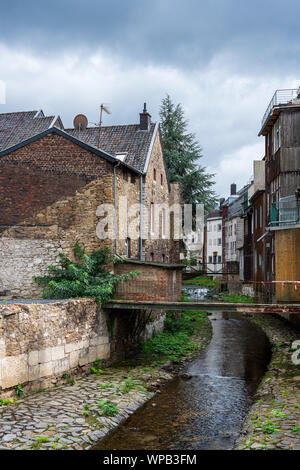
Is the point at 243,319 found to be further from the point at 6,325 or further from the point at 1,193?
the point at 6,325

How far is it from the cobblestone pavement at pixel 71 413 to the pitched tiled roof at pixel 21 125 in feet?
59.1

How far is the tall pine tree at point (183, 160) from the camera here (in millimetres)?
35312

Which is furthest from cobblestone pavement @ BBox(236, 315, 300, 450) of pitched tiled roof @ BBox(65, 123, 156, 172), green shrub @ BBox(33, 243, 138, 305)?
pitched tiled roof @ BBox(65, 123, 156, 172)

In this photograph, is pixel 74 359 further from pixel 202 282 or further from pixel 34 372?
pixel 202 282

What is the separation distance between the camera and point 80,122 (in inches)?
1084

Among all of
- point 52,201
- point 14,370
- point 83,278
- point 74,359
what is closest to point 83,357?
point 74,359

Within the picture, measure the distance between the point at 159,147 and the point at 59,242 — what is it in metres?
10.7

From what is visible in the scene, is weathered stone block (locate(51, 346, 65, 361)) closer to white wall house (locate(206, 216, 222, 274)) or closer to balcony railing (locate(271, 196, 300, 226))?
balcony railing (locate(271, 196, 300, 226))

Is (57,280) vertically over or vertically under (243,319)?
over

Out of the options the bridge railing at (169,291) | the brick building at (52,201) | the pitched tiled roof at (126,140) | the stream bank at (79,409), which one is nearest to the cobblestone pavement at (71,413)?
the stream bank at (79,409)

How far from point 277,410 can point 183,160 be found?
25969 mm

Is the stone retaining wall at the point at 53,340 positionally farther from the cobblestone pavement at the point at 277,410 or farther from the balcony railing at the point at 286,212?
the balcony railing at the point at 286,212

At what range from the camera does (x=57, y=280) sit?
745 inches
